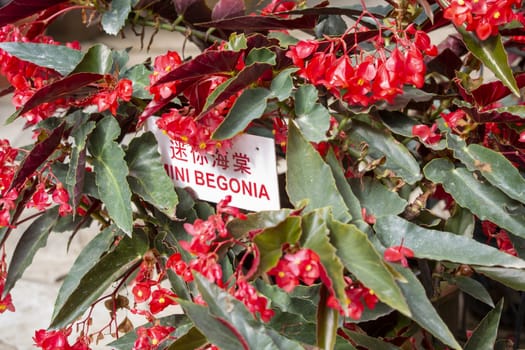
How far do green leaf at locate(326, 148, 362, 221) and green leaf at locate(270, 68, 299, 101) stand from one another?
0.08 m

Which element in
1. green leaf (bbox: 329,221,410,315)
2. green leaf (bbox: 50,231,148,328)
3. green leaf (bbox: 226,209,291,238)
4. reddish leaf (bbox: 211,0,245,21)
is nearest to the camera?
green leaf (bbox: 329,221,410,315)

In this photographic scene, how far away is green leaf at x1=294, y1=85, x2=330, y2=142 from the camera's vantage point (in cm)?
67

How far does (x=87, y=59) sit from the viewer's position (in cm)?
74

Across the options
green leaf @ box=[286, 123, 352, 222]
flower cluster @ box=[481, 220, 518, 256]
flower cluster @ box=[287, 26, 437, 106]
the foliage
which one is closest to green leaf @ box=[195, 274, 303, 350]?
the foliage

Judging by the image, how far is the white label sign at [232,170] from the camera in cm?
74

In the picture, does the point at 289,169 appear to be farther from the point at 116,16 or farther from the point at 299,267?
the point at 116,16

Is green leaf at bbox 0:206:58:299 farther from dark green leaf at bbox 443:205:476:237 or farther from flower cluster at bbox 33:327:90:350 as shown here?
dark green leaf at bbox 443:205:476:237

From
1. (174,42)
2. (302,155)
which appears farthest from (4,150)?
(174,42)

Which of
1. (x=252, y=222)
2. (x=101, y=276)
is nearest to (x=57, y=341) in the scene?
(x=101, y=276)

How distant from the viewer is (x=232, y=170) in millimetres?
771

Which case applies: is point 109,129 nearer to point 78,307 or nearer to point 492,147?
point 78,307

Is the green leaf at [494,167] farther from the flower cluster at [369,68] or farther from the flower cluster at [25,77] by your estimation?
the flower cluster at [25,77]

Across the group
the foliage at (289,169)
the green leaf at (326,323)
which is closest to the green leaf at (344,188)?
the foliage at (289,169)

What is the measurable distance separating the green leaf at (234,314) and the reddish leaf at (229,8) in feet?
1.31
